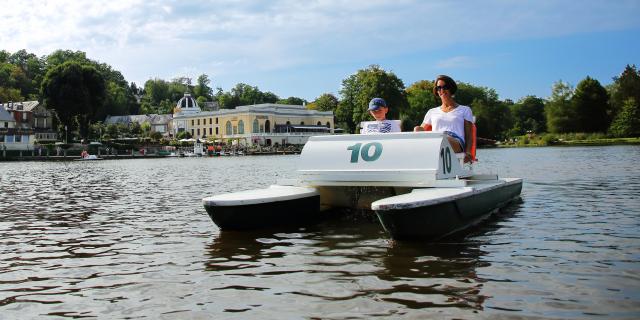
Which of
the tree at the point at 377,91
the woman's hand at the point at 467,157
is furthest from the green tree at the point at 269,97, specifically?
the woman's hand at the point at 467,157

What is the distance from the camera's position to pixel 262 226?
9.94 meters

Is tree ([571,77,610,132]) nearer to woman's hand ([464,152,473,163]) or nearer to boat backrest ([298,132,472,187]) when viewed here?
woman's hand ([464,152,473,163])

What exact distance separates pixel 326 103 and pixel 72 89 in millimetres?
80385

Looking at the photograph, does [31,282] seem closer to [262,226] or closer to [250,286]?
[250,286]

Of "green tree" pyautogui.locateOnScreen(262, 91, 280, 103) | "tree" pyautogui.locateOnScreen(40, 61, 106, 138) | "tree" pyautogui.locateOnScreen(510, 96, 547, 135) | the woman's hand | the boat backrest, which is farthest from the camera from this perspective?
"green tree" pyautogui.locateOnScreen(262, 91, 280, 103)

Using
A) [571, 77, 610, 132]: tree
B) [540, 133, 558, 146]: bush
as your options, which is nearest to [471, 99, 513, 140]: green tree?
[540, 133, 558, 146]: bush

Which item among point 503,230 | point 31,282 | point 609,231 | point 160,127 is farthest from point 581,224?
point 160,127

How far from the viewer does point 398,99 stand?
348 ft

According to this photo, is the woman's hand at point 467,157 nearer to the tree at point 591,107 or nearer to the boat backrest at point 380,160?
the boat backrest at point 380,160

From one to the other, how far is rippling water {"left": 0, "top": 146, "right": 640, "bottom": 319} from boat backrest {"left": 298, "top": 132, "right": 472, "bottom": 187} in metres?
0.93

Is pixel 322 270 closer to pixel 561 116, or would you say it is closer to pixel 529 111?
pixel 561 116

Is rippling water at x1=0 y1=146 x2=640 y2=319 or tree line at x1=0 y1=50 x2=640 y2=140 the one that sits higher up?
tree line at x1=0 y1=50 x2=640 y2=140

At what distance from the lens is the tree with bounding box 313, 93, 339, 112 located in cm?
15762

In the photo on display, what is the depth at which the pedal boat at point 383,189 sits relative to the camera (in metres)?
8.23
